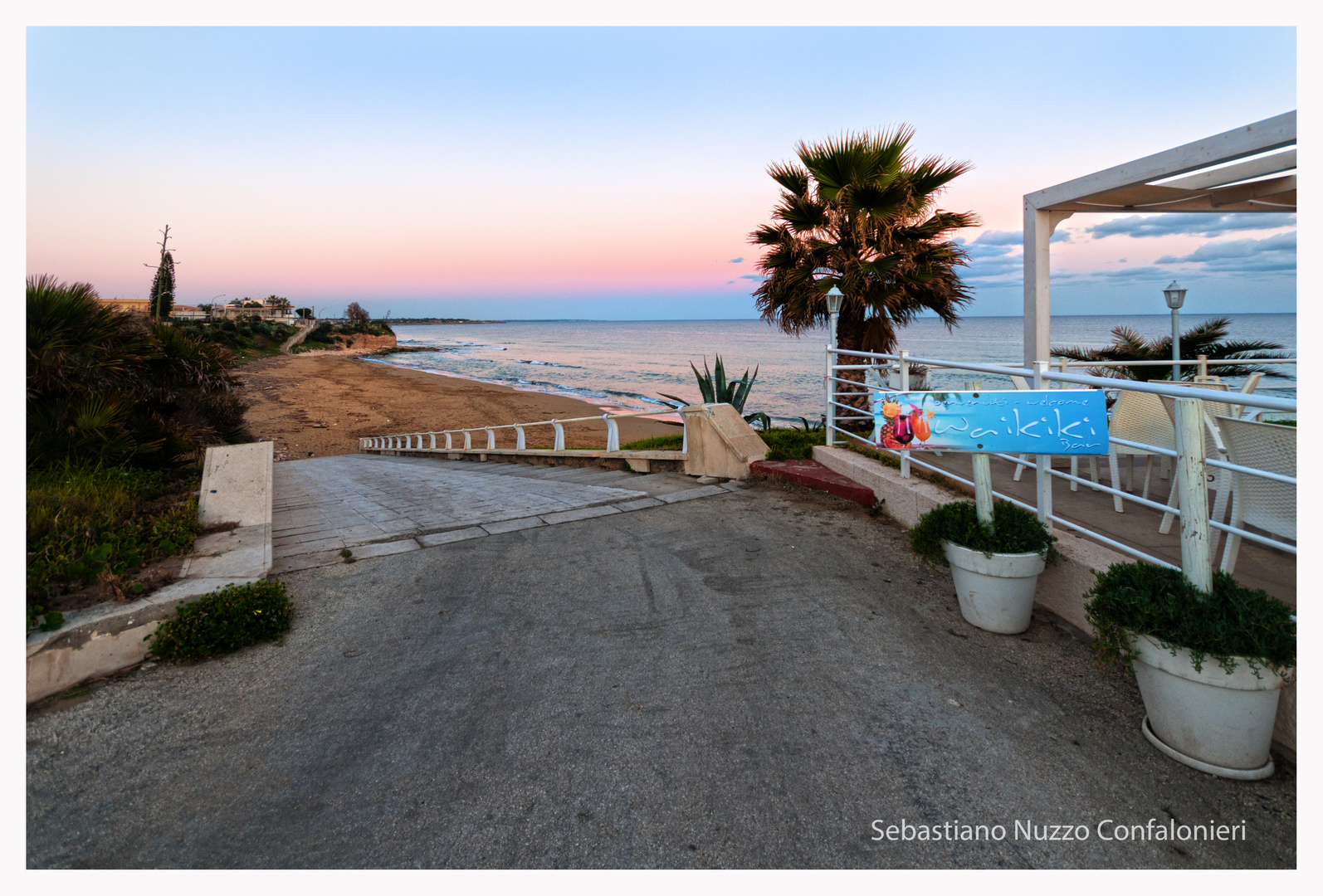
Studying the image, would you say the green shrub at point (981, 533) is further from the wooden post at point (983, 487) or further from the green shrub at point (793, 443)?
the green shrub at point (793, 443)

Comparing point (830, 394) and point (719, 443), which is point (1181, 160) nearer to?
point (830, 394)

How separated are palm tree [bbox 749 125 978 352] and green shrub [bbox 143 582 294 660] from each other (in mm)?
9439

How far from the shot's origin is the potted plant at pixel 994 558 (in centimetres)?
355

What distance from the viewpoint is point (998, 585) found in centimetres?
360

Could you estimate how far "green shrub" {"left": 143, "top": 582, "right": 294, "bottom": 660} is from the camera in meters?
3.60

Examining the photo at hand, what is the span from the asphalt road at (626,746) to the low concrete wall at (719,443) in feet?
12.5

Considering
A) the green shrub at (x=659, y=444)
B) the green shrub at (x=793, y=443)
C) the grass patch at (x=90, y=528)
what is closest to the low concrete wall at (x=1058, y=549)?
the green shrub at (x=793, y=443)

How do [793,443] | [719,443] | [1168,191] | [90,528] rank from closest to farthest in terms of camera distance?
1. [90,528]
2. [1168,191]
3. [719,443]
4. [793,443]

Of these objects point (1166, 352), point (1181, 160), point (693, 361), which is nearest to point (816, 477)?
point (1181, 160)

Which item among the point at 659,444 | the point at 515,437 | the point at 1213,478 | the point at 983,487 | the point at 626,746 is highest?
the point at 983,487

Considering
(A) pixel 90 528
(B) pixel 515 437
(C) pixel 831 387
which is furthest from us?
(B) pixel 515 437

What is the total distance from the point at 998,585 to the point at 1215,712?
1.17m

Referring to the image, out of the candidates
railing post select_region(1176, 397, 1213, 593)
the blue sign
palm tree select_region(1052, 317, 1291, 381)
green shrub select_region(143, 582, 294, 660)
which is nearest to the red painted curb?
the blue sign

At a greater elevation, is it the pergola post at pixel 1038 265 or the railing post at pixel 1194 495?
the pergola post at pixel 1038 265
